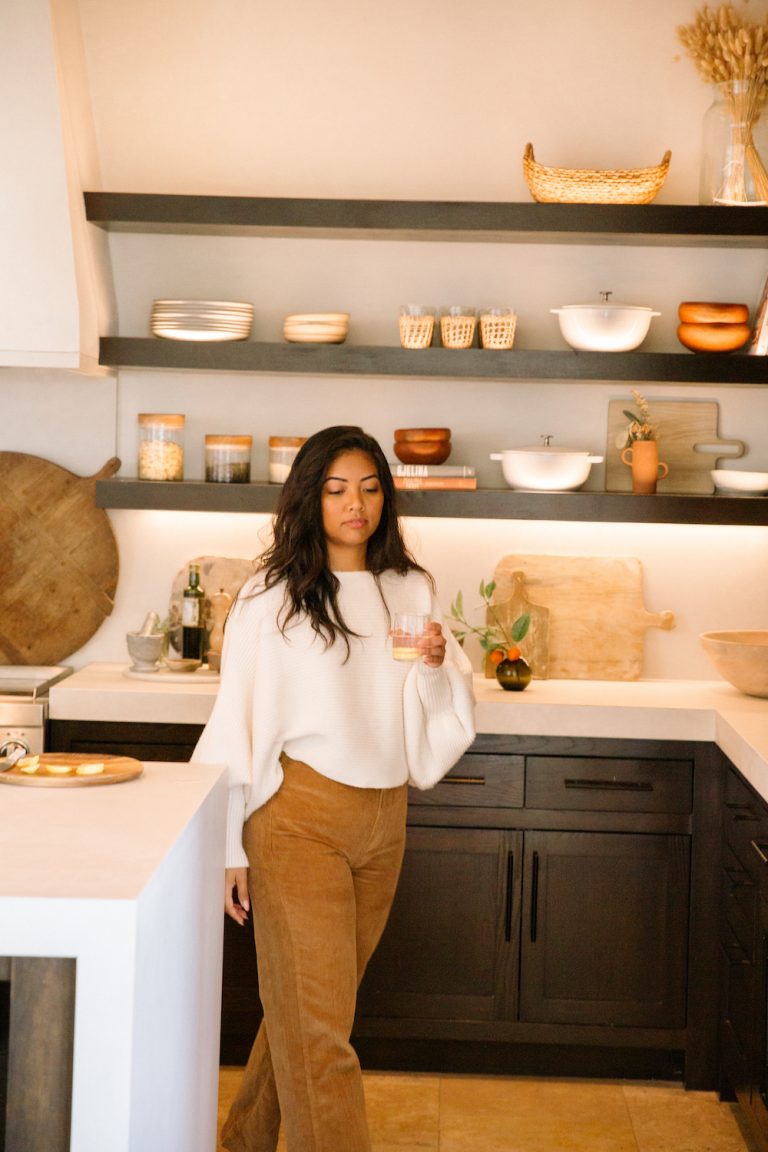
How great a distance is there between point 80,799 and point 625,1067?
7.10 feet

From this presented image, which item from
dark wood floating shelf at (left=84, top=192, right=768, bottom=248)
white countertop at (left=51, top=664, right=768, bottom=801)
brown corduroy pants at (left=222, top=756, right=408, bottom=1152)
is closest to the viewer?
brown corduroy pants at (left=222, top=756, right=408, bottom=1152)

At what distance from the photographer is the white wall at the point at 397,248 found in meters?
4.09

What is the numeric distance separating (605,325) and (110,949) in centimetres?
277

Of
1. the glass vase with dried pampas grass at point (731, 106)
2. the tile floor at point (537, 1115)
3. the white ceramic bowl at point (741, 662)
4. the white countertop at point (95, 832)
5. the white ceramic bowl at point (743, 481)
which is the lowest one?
the tile floor at point (537, 1115)

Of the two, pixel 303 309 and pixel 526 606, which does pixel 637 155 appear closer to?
pixel 303 309

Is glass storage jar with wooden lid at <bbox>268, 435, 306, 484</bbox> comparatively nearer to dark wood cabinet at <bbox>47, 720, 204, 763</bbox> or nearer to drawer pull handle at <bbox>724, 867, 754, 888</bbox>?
dark wood cabinet at <bbox>47, 720, 204, 763</bbox>

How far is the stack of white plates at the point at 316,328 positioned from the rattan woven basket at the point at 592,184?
68 cm

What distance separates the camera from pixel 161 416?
159 inches

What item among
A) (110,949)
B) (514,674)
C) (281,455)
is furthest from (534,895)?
(110,949)

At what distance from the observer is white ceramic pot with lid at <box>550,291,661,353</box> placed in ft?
12.7

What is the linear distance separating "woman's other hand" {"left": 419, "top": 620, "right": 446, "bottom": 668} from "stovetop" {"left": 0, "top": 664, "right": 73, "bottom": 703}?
1492mm

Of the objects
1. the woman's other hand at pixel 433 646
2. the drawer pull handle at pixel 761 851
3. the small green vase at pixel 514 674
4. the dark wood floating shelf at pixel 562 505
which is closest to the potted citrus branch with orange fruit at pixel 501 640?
the small green vase at pixel 514 674

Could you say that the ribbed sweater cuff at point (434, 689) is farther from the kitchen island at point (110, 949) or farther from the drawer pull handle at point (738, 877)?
the drawer pull handle at point (738, 877)

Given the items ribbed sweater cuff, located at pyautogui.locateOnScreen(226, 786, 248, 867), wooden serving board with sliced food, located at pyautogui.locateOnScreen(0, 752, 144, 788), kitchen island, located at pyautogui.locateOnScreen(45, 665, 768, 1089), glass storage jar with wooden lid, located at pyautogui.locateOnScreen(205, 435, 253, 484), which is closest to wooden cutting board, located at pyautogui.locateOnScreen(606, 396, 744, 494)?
kitchen island, located at pyautogui.locateOnScreen(45, 665, 768, 1089)
